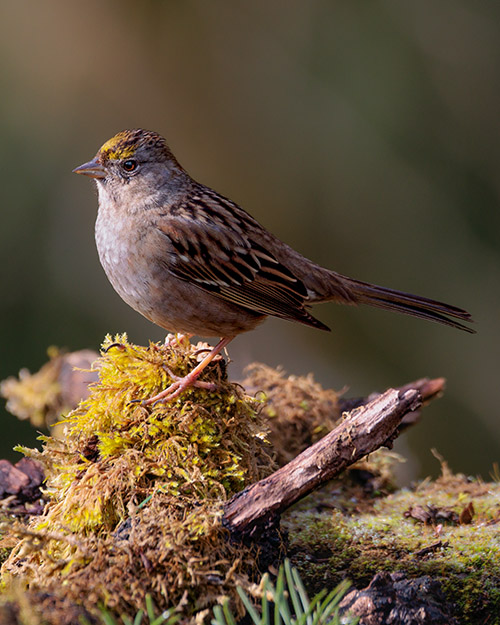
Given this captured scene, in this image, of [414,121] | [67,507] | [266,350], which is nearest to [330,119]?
[414,121]

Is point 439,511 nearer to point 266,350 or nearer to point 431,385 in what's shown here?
point 431,385

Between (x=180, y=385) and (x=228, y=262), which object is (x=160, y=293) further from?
(x=180, y=385)

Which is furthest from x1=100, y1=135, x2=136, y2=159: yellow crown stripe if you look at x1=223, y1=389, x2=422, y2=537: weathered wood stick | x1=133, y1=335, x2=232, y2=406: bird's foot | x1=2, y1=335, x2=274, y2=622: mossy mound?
x1=223, y1=389, x2=422, y2=537: weathered wood stick

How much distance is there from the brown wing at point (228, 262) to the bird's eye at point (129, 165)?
0.36 m

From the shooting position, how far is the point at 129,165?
399cm

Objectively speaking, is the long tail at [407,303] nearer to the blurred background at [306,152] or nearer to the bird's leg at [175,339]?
the bird's leg at [175,339]

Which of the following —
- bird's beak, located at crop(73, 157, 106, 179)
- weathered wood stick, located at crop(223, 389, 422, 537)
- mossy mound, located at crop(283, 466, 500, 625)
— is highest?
bird's beak, located at crop(73, 157, 106, 179)

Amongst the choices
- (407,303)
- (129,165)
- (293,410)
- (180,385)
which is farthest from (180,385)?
(407,303)

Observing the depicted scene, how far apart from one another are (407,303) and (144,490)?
7.07ft

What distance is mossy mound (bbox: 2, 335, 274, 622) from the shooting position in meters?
2.18

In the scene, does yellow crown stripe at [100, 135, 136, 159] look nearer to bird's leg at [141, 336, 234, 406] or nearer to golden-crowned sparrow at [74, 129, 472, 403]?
golden-crowned sparrow at [74, 129, 472, 403]

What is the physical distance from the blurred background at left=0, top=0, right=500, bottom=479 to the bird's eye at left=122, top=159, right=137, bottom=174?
3.95 m

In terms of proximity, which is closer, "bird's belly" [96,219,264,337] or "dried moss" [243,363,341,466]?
"bird's belly" [96,219,264,337]

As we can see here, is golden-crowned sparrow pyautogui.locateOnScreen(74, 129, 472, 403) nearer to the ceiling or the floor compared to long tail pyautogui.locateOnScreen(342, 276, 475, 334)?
nearer to the ceiling
